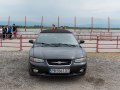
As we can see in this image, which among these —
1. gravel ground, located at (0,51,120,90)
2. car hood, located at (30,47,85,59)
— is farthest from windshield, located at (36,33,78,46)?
gravel ground, located at (0,51,120,90)

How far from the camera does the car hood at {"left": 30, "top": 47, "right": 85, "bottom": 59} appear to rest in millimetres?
7161

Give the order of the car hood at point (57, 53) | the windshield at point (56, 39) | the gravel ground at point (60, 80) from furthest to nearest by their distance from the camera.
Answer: the windshield at point (56, 39), the car hood at point (57, 53), the gravel ground at point (60, 80)

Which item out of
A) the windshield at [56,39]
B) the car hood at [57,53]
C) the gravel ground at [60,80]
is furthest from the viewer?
the windshield at [56,39]

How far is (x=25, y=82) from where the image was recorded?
741cm

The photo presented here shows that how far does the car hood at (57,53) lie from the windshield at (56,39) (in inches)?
31.9

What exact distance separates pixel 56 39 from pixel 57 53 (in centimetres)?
156

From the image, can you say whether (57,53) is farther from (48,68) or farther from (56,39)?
(56,39)

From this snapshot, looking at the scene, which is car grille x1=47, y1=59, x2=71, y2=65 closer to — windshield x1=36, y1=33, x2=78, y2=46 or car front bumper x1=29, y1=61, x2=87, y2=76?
car front bumper x1=29, y1=61, x2=87, y2=76

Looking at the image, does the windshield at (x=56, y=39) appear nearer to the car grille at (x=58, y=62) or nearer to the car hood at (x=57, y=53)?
the car hood at (x=57, y=53)

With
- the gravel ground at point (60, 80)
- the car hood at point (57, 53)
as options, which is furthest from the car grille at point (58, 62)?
the gravel ground at point (60, 80)

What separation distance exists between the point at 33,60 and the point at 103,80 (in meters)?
2.31

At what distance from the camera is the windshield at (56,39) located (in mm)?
8613

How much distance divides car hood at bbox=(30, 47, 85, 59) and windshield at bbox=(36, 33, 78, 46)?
31.9 inches

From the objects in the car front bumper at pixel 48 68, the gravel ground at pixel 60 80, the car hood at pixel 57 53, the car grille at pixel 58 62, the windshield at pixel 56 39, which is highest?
the windshield at pixel 56 39
